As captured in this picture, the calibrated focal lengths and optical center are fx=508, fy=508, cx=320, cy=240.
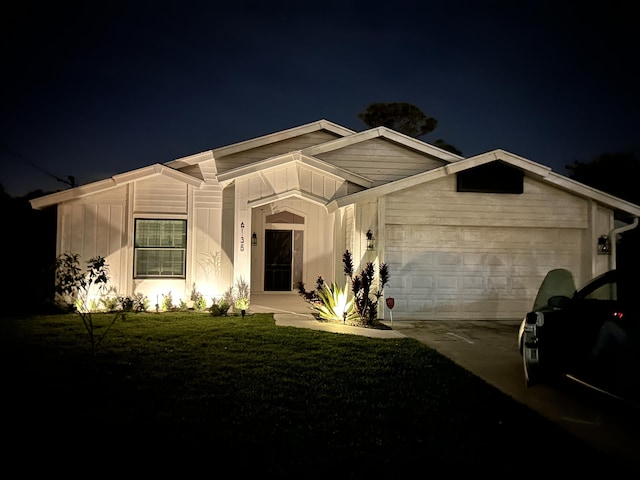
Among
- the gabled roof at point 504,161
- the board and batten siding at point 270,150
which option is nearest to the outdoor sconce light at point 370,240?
the gabled roof at point 504,161

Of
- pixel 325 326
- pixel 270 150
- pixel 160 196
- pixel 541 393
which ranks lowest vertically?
pixel 541 393

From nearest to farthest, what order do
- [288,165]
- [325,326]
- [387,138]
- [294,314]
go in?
[325,326], [294,314], [288,165], [387,138]

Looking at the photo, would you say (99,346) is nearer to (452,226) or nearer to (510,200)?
(452,226)

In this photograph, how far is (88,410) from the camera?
470 cm

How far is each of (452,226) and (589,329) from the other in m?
6.37

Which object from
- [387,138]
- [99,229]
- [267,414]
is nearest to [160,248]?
[99,229]

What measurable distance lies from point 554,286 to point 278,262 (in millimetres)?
9084

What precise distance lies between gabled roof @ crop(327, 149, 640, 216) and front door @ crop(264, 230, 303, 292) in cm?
516

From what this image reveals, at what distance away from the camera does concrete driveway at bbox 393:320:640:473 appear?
429cm

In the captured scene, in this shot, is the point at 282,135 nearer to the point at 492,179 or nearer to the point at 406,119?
the point at 492,179

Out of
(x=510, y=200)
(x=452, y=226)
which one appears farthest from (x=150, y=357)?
(x=510, y=200)

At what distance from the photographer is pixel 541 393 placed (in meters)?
5.59

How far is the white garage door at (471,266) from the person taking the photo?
10836 mm

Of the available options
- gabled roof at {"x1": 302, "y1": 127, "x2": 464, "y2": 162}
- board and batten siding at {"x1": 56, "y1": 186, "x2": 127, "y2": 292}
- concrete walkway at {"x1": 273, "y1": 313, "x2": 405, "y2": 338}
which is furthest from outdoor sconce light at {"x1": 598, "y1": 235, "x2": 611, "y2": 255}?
board and batten siding at {"x1": 56, "y1": 186, "x2": 127, "y2": 292}
